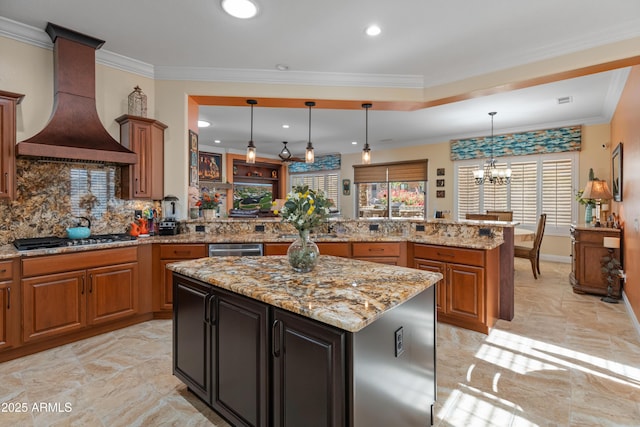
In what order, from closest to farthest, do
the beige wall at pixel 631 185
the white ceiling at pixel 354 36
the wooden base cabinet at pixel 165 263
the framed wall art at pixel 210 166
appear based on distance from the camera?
1. the white ceiling at pixel 354 36
2. the beige wall at pixel 631 185
3. the wooden base cabinet at pixel 165 263
4. the framed wall art at pixel 210 166

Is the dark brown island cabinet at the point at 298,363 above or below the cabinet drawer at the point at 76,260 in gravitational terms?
below

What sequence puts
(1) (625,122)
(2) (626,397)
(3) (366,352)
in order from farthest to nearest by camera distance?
(1) (625,122) < (2) (626,397) < (3) (366,352)

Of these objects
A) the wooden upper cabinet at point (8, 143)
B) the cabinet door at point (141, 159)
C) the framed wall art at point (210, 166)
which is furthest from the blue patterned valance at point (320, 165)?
the wooden upper cabinet at point (8, 143)

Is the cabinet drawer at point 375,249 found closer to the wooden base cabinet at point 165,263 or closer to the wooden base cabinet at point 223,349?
the wooden base cabinet at point 165,263

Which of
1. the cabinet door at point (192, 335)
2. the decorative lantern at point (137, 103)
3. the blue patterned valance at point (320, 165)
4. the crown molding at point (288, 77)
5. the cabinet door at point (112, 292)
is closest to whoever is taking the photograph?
the cabinet door at point (192, 335)

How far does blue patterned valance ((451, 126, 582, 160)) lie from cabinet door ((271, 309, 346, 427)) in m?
6.90

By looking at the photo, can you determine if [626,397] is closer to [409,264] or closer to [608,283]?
[409,264]

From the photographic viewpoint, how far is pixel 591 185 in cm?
460

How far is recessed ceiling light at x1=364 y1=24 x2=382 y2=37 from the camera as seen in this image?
289 centimetres

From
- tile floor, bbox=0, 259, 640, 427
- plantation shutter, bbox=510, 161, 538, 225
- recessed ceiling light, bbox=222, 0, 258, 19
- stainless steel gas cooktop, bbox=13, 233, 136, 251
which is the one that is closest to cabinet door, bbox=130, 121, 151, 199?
stainless steel gas cooktop, bbox=13, 233, 136, 251

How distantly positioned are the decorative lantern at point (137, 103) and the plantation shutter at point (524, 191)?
6.80 metres

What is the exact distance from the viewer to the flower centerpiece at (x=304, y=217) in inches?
74.7

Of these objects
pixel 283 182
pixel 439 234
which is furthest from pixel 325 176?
pixel 439 234

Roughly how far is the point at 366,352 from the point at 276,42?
3009 mm
